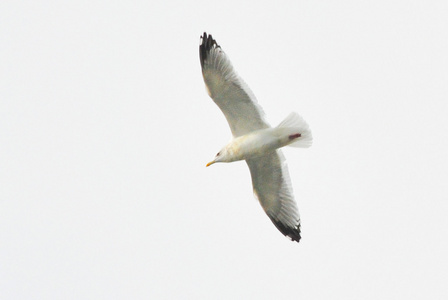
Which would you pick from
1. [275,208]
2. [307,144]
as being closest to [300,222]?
[275,208]

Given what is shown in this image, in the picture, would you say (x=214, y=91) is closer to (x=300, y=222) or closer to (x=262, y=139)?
(x=262, y=139)

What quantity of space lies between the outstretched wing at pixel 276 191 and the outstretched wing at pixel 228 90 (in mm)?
694

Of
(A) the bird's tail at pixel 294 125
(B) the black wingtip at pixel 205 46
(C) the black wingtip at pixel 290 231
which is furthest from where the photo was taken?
(C) the black wingtip at pixel 290 231

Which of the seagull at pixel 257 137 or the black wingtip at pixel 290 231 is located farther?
the black wingtip at pixel 290 231

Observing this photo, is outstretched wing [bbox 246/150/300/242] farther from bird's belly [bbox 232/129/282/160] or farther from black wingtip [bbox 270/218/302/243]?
bird's belly [bbox 232/129/282/160]

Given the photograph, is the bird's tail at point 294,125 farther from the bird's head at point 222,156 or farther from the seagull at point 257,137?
the bird's head at point 222,156

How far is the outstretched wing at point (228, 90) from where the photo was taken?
12359mm

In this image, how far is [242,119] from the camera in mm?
12977

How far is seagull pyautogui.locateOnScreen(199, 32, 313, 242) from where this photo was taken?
1238cm

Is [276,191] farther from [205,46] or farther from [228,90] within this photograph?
[205,46]

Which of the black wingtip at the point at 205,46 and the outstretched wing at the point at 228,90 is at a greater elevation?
the black wingtip at the point at 205,46

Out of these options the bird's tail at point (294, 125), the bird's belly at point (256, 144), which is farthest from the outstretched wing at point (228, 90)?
the bird's tail at point (294, 125)

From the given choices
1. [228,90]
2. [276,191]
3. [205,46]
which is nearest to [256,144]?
[228,90]

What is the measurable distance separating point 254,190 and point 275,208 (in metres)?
0.48
